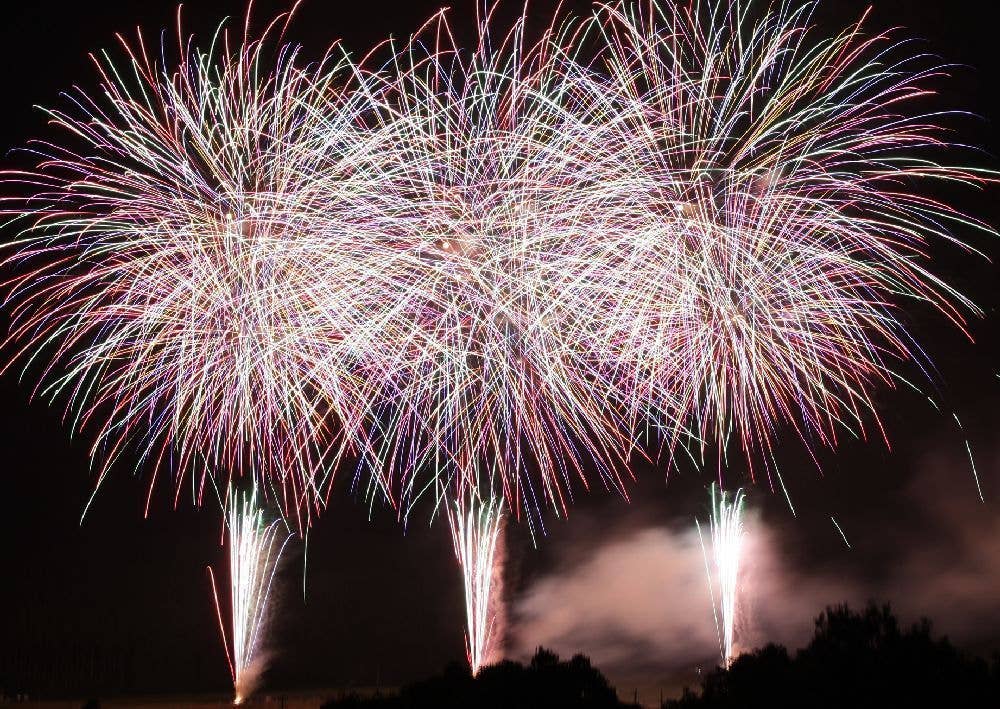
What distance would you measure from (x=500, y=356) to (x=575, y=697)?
638 centimetres

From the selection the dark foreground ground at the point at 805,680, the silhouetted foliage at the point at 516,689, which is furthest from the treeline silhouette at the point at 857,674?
the silhouetted foliage at the point at 516,689

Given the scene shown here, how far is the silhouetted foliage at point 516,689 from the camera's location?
56.3 ft

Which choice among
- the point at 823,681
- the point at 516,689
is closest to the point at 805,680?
the point at 823,681

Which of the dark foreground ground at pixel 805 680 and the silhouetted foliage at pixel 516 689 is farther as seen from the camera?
the silhouetted foliage at pixel 516 689

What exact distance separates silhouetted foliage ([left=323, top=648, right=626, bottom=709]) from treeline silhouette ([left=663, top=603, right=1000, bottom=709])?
7.33 ft

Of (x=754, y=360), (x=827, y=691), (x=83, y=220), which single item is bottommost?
(x=827, y=691)

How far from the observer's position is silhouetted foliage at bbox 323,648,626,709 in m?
17.2

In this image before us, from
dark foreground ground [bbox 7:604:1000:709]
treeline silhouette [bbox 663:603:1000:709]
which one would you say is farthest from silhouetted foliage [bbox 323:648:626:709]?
treeline silhouette [bbox 663:603:1000:709]

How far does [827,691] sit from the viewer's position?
13602 millimetres

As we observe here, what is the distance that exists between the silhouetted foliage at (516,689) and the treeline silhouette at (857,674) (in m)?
2.23

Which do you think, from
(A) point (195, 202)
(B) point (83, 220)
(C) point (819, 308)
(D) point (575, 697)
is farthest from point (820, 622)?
(B) point (83, 220)

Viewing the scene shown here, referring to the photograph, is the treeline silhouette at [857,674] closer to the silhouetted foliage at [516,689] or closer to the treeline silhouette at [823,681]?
the treeline silhouette at [823,681]

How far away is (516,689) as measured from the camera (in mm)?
17562

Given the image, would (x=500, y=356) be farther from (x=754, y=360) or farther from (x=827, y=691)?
(x=827, y=691)
